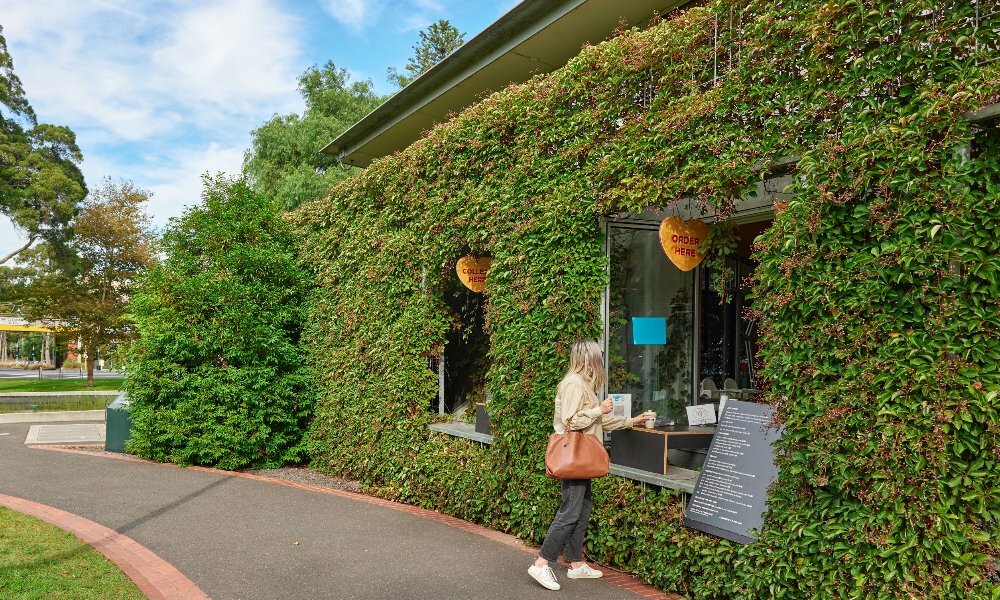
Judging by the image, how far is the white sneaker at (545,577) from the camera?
518 centimetres

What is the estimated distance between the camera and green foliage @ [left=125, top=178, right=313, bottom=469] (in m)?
10.4

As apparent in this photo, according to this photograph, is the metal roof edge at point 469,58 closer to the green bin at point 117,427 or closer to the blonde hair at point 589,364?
the blonde hair at point 589,364

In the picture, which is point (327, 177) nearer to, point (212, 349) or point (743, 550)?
point (212, 349)

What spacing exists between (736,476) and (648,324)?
A: 7.21 ft

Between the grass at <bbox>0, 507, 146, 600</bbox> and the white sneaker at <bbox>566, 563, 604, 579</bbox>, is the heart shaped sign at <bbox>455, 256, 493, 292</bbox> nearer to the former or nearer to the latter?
the white sneaker at <bbox>566, 563, 604, 579</bbox>

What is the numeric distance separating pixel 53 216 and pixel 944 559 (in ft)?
114

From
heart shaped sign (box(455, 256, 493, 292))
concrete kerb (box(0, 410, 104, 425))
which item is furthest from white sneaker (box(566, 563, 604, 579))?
concrete kerb (box(0, 410, 104, 425))

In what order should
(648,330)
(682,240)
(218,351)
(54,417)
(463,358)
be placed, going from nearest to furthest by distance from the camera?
(682,240)
(648,330)
(463,358)
(218,351)
(54,417)

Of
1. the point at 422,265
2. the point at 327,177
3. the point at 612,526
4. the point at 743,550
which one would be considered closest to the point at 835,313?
the point at 743,550

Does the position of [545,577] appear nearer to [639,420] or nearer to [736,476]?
[639,420]

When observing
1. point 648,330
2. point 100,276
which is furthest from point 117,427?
point 100,276

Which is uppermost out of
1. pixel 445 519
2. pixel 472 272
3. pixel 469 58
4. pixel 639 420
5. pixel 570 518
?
pixel 469 58

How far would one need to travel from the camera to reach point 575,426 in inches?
203

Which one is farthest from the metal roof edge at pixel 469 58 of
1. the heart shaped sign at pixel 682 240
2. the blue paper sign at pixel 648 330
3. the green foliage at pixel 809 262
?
the blue paper sign at pixel 648 330
